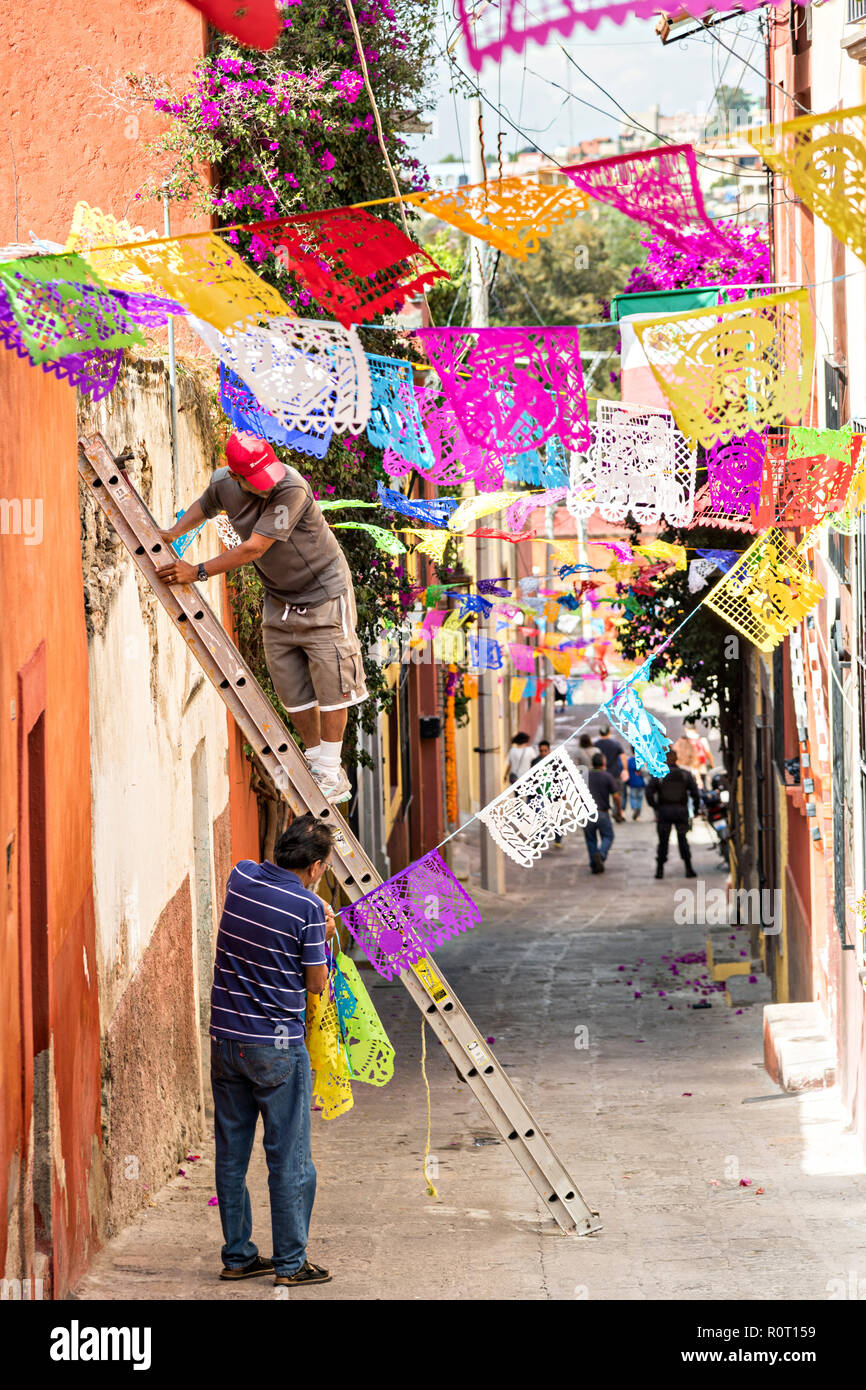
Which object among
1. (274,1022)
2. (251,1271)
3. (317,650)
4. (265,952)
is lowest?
(251,1271)

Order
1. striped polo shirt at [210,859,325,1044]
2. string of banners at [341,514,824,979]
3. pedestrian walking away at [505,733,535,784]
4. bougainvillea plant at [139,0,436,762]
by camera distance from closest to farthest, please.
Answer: striped polo shirt at [210,859,325,1044] < string of banners at [341,514,824,979] < bougainvillea plant at [139,0,436,762] < pedestrian walking away at [505,733,535,784]

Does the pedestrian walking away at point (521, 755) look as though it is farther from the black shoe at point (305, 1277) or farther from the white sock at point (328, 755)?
the black shoe at point (305, 1277)

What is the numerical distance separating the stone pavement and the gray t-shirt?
278 centimetres

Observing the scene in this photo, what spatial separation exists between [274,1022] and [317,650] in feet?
6.25

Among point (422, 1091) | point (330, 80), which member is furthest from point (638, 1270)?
point (330, 80)

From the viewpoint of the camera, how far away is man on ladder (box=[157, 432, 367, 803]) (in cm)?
668

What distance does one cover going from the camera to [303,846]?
231 inches

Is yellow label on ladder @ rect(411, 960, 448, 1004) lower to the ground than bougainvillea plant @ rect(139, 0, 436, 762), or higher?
lower

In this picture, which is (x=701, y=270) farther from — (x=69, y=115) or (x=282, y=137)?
(x=69, y=115)

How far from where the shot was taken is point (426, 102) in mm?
12250

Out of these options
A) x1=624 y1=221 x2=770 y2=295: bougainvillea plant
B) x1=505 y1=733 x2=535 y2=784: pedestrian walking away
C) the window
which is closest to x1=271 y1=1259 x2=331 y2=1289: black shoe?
the window

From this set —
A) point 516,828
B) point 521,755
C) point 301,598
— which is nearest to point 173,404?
point 301,598

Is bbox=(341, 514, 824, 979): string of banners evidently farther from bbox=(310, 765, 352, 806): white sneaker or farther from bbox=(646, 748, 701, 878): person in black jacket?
bbox=(646, 748, 701, 878): person in black jacket

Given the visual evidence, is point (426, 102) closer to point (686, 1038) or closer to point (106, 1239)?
point (686, 1038)
